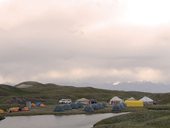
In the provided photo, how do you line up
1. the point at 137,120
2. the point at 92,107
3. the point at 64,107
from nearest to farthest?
the point at 137,120, the point at 92,107, the point at 64,107

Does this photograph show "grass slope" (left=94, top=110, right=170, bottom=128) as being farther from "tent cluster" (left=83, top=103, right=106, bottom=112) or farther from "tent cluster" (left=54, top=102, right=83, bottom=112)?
"tent cluster" (left=54, top=102, right=83, bottom=112)

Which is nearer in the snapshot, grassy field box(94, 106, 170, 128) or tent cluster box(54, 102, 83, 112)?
grassy field box(94, 106, 170, 128)

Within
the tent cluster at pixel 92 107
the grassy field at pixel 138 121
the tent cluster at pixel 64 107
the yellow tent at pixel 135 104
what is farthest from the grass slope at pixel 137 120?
the yellow tent at pixel 135 104

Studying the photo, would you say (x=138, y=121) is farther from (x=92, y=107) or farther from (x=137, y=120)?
(x=92, y=107)

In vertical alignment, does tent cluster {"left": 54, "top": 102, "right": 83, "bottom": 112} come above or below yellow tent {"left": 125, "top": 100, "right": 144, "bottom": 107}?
below

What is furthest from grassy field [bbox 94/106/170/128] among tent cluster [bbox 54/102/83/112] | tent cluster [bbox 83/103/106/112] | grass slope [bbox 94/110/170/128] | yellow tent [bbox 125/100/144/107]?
yellow tent [bbox 125/100/144/107]

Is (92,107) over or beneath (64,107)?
beneath

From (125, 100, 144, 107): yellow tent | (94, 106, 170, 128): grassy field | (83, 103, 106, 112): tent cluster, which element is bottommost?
(94, 106, 170, 128): grassy field

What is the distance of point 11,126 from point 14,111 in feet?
178

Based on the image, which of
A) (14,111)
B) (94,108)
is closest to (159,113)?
(94,108)

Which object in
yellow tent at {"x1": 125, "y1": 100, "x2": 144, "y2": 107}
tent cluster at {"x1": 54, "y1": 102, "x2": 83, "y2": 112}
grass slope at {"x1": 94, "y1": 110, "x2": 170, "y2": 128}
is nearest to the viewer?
grass slope at {"x1": 94, "y1": 110, "x2": 170, "y2": 128}

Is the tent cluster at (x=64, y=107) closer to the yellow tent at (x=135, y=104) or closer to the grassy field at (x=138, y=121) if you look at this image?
the yellow tent at (x=135, y=104)

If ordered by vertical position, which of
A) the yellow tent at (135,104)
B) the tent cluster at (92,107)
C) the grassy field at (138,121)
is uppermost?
the yellow tent at (135,104)

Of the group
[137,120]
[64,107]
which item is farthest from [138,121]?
[64,107]
